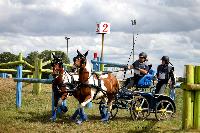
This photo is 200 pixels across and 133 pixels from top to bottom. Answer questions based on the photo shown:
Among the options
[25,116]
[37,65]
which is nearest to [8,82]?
[37,65]

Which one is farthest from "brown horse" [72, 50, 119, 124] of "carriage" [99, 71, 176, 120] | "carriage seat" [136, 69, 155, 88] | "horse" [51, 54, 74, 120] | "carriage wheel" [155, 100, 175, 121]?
"carriage wheel" [155, 100, 175, 121]

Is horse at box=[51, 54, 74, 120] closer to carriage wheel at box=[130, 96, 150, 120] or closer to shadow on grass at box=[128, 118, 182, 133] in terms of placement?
carriage wheel at box=[130, 96, 150, 120]

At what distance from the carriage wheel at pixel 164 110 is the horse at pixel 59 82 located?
2.88 m

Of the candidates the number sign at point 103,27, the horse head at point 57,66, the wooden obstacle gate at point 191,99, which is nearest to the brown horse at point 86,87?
the horse head at point 57,66

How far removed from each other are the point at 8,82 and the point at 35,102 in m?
5.20

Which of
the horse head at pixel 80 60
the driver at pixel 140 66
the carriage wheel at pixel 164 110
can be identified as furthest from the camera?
the driver at pixel 140 66

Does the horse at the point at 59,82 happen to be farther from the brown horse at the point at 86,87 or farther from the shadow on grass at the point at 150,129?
the shadow on grass at the point at 150,129

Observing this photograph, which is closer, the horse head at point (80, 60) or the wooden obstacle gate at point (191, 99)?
the wooden obstacle gate at point (191, 99)

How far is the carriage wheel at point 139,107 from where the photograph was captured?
14.5 m

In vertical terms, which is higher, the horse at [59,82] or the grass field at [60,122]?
the horse at [59,82]

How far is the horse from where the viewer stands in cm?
1366

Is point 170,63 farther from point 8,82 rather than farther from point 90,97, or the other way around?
point 8,82

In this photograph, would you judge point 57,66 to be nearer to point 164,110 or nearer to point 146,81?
point 146,81

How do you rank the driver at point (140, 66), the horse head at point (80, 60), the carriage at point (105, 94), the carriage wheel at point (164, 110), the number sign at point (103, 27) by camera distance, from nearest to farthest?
the horse head at point (80, 60) < the carriage at point (105, 94) < the carriage wheel at point (164, 110) < the driver at point (140, 66) < the number sign at point (103, 27)
